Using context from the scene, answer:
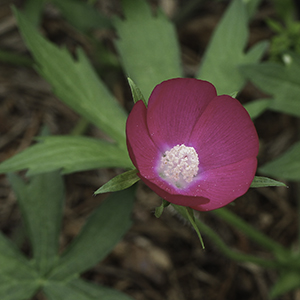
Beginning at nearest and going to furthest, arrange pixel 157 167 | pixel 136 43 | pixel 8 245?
pixel 157 167
pixel 8 245
pixel 136 43

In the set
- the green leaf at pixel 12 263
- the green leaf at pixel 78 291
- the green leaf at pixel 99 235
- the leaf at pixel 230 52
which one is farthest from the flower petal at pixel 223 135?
the green leaf at pixel 12 263

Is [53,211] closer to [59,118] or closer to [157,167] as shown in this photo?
[157,167]

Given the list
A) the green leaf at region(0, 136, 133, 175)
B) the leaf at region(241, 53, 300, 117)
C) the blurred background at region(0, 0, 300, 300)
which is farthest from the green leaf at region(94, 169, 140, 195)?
the blurred background at region(0, 0, 300, 300)

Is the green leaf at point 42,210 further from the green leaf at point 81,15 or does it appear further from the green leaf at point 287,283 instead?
the green leaf at point 287,283

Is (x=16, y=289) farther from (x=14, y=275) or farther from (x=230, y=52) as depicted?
(x=230, y=52)

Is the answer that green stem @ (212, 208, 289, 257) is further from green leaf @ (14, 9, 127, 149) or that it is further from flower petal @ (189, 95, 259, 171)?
green leaf @ (14, 9, 127, 149)

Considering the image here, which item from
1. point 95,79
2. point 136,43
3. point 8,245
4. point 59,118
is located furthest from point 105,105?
point 59,118

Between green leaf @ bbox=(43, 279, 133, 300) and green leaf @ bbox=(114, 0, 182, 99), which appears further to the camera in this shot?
green leaf @ bbox=(114, 0, 182, 99)
